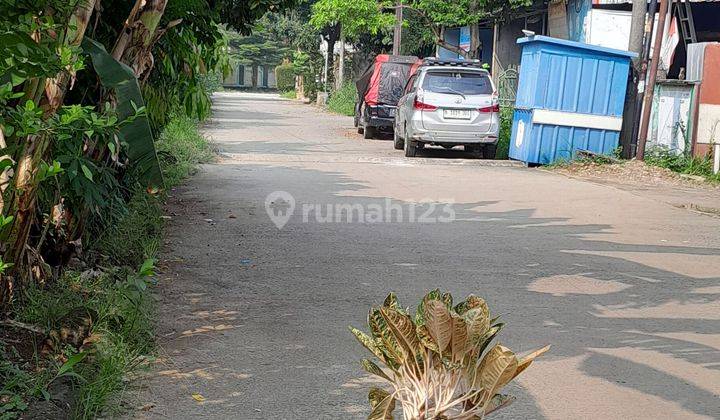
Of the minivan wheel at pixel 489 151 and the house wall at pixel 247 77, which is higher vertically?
the house wall at pixel 247 77

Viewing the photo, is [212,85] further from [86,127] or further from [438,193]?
[86,127]

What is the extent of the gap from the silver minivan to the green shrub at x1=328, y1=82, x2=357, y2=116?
1981 cm

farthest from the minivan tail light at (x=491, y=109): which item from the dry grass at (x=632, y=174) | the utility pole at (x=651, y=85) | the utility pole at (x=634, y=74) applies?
the utility pole at (x=651, y=85)

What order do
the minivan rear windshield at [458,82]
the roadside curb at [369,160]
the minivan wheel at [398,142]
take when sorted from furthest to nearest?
the minivan wheel at [398,142] → the minivan rear windshield at [458,82] → the roadside curb at [369,160]

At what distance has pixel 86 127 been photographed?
164 inches

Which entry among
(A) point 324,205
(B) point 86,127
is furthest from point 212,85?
(B) point 86,127

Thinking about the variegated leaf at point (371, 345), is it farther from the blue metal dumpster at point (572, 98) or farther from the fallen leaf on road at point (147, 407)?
the blue metal dumpster at point (572, 98)

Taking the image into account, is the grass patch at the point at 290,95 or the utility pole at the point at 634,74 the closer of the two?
the utility pole at the point at 634,74

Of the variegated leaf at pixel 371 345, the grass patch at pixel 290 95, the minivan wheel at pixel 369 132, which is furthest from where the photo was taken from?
the grass patch at pixel 290 95

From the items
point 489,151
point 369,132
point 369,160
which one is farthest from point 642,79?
point 369,132

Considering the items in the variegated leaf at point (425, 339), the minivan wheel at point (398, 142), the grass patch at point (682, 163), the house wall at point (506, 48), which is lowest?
the minivan wheel at point (398, 142)

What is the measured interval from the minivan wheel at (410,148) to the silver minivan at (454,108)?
0.18m

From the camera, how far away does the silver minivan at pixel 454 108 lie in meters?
18.2

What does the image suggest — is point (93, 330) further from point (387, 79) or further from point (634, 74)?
point (387, 79)
